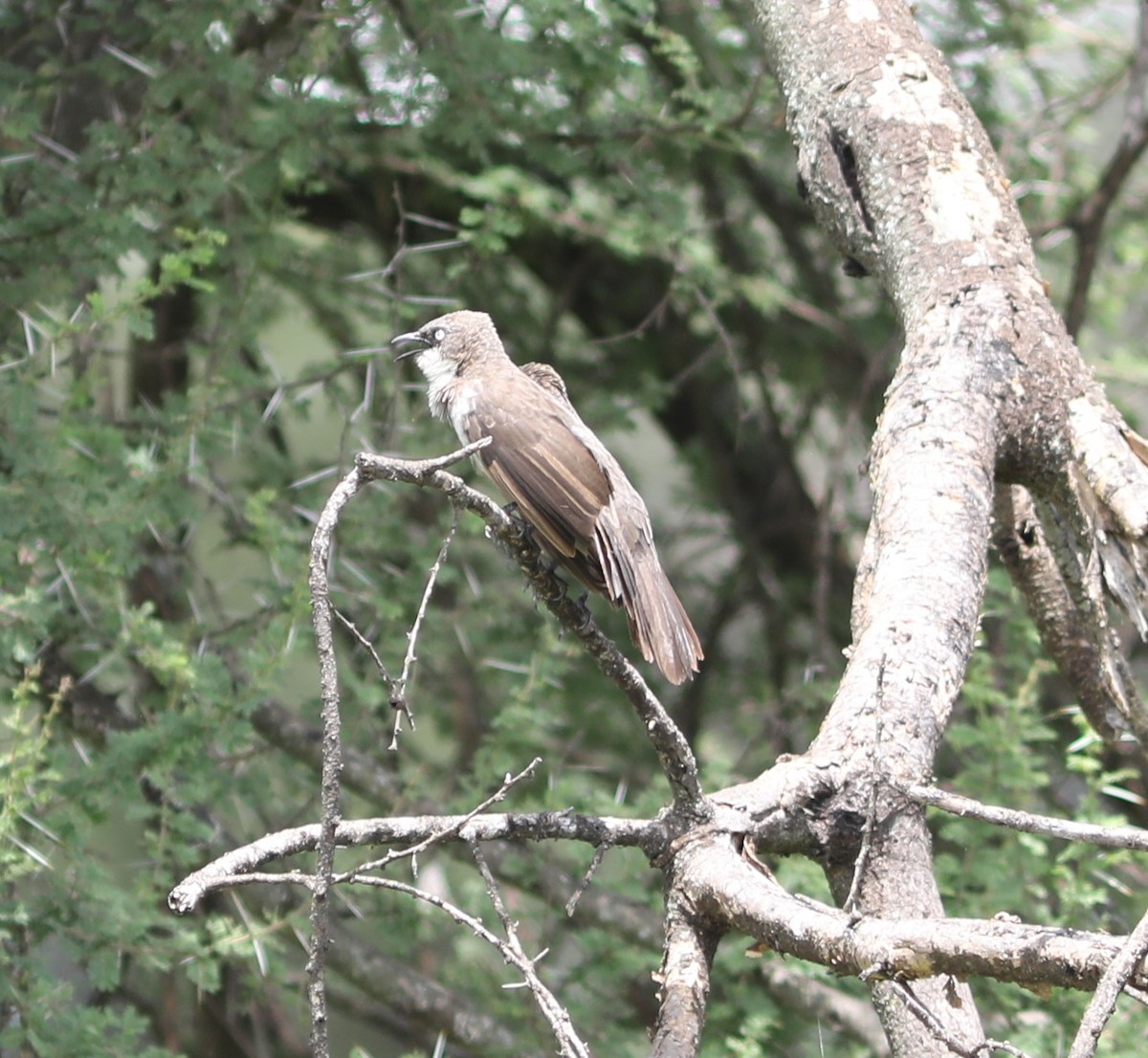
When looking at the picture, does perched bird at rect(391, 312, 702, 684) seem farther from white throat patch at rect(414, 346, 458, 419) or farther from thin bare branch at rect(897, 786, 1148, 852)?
thin bare branch at rect(897, 786, 1148, 852)

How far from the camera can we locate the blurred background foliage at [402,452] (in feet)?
11.6

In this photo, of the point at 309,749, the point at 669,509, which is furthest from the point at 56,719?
the point at 669,509

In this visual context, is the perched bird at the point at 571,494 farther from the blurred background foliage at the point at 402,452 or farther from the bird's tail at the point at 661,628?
the blurred background foliage at the point at 402,452

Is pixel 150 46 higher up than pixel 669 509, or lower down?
higher up

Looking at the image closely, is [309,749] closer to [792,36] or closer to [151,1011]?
[151,1011]

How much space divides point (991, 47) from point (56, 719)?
4714 mm

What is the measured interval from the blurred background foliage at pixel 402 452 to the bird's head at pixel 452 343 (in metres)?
0.10

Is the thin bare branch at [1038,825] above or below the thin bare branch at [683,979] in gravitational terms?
above

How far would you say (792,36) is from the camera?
11.3 ft

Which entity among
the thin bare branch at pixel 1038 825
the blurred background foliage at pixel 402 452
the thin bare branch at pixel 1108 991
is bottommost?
the blurred background foliage at pixel 402 452

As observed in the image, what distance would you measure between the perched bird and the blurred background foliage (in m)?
0.62

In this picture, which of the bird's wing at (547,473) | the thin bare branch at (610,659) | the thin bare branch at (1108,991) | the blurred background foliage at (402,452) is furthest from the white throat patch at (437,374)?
the thin bare branch at (1108,991)

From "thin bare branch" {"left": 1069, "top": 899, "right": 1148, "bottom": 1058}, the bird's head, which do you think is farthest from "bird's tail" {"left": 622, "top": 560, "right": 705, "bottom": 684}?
"thin bare branch" {"left": 1069, "top": 899, "right": 1148, "bottom": 1058}

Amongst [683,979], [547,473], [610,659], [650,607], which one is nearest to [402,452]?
[547,473]
